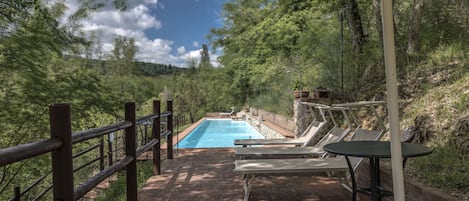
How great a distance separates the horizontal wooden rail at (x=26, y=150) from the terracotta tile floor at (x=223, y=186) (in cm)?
232

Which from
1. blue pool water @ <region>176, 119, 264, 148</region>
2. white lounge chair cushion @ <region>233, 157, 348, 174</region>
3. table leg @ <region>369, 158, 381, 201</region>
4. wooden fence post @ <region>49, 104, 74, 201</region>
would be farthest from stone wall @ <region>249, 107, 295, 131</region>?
wooden fence post @ <region>49, 104, 74, 201</region>

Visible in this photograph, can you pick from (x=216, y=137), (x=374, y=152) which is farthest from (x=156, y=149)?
(x=216, y=137)

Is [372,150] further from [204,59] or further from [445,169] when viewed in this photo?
[204,59]

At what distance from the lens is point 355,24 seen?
339 inches

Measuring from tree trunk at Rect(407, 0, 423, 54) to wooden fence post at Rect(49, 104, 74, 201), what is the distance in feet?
22.6

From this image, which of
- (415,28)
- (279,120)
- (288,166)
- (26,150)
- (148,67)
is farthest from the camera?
(148,67)

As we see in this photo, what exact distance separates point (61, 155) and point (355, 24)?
27.1 ft

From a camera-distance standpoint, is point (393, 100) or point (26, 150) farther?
point (393, 100)

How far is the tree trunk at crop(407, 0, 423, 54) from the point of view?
6.85 meters

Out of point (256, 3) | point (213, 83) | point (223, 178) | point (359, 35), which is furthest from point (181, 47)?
point (223, 178)

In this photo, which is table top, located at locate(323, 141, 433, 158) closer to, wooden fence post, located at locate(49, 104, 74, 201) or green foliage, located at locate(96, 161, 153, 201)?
wooden fence post, located at locate(49, 104, 74, 201)

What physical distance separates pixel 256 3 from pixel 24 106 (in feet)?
50.7

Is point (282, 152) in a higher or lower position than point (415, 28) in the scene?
lower

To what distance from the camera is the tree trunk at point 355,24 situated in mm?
8469
